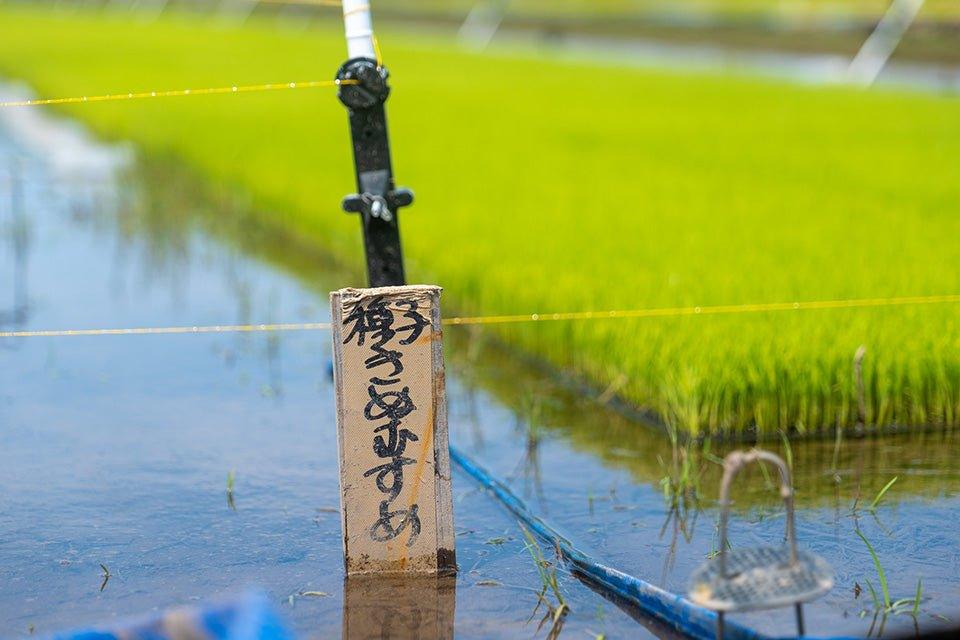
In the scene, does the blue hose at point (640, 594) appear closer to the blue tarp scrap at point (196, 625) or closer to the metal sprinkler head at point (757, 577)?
the metal sprinkler head at point (757, 577)

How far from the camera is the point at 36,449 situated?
4543 millimetres

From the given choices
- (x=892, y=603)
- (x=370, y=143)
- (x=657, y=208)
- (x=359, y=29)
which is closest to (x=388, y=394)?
(x=370, y=143)

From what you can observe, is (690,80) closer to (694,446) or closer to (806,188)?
(806,188)

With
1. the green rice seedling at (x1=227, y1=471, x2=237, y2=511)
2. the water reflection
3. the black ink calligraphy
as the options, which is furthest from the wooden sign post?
the water reflection

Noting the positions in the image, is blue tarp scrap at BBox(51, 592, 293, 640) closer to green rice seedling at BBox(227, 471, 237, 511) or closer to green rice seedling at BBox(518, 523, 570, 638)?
green rice seedling at BBox(518, 523, 570, 638)

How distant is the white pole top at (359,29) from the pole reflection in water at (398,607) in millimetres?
1282

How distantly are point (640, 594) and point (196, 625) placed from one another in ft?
3.47

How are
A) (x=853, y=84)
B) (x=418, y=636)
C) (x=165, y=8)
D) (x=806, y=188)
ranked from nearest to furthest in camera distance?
(x=418, y=636), (x=806, y=188), (x=853, y=84), (x=165, y=8)

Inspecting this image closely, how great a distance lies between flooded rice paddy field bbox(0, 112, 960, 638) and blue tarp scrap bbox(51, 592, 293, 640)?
515mm

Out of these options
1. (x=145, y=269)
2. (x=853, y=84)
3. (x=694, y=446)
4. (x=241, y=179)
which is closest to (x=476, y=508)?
(x=694, y=446)

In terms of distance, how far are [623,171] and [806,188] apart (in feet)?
4.40

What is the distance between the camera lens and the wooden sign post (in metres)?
3.17

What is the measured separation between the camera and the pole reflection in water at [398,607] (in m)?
3.05

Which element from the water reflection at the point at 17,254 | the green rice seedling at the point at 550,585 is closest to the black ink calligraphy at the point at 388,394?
the green rice seedling at the point at 550,585
